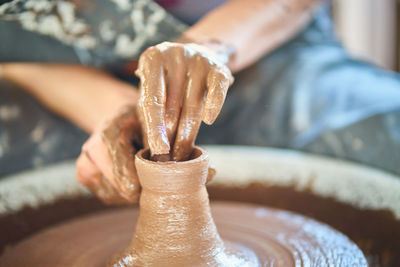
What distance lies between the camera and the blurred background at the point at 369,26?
3.39 metres

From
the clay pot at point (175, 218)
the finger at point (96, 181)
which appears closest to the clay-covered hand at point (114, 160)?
the finger at point (96, 181)

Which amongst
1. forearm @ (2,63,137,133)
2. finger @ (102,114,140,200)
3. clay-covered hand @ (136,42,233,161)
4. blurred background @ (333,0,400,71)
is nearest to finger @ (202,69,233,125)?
clay-covered hand @ (136,42,233,161)

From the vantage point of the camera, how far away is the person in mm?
923

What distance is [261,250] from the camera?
3.43 ft

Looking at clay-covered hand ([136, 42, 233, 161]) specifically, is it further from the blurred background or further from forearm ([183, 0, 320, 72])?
Result: the blurred background

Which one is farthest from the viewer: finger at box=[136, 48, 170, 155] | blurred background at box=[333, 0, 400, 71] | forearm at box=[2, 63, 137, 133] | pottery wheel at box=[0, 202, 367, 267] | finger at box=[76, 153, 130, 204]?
blurred background at box=[333, 0, 400, 71]

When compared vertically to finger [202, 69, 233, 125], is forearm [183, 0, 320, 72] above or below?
above

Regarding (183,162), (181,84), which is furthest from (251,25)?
(183,162)

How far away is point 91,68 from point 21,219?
74cm

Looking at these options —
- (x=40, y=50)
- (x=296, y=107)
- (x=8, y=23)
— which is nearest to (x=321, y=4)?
(x=296, y=107)

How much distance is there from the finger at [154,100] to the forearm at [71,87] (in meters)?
0.76

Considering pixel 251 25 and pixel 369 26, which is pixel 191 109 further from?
pixel 369 26

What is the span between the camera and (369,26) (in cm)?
346

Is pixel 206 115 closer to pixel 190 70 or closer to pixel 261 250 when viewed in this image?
pixel 190 70
